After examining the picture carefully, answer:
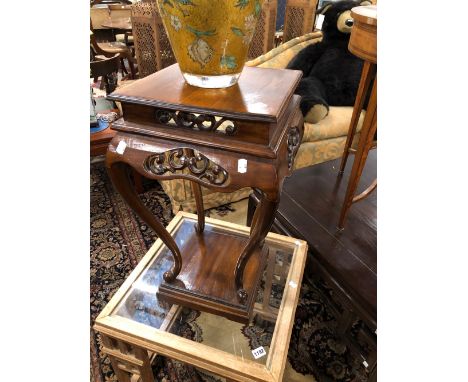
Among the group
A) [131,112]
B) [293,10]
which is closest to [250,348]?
[131,112]

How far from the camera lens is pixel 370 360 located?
0.87 meters

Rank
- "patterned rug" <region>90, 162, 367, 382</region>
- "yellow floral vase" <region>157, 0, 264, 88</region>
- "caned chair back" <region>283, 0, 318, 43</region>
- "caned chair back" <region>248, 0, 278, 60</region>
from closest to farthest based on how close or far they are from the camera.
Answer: "yellow floral vase" <region>157, 0, 264, 88</region> → "patterned rug" <region>90, 162, 367, 382</region> → "caned chair back" <region>248, 0, 278, 60</region> → "caned chair back" <region>283, 0, 318, 43</region>

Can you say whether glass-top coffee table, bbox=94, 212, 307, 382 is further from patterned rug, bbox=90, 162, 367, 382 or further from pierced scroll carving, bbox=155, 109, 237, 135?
pierced scroll carving, bbox=155, 109, 237, 135

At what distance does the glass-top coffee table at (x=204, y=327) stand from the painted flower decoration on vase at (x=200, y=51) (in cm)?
61

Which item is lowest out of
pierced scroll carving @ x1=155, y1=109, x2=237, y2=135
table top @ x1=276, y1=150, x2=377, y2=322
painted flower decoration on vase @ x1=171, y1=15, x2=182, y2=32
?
table top @ x1=276, y1=150, x2=377, y2=322

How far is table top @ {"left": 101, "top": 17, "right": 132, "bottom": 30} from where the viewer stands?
12.5ft

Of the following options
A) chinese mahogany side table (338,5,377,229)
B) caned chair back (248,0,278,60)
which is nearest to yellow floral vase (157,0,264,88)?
chinese mahogany side table (338,5,377,229)

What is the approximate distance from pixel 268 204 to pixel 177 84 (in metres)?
0.30

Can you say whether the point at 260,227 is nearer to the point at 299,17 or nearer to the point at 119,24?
the point at 299,17

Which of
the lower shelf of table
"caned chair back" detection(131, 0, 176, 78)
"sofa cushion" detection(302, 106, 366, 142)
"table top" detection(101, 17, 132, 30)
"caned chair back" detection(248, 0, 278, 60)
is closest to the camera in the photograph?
the lower shelf of table

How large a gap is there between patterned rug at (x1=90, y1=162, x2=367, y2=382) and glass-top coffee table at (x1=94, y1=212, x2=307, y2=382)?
0.03 meters

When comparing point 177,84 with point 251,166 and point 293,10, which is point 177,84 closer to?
point 251,166

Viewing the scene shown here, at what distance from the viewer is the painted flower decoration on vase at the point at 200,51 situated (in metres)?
0.49

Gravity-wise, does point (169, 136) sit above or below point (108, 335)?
above
